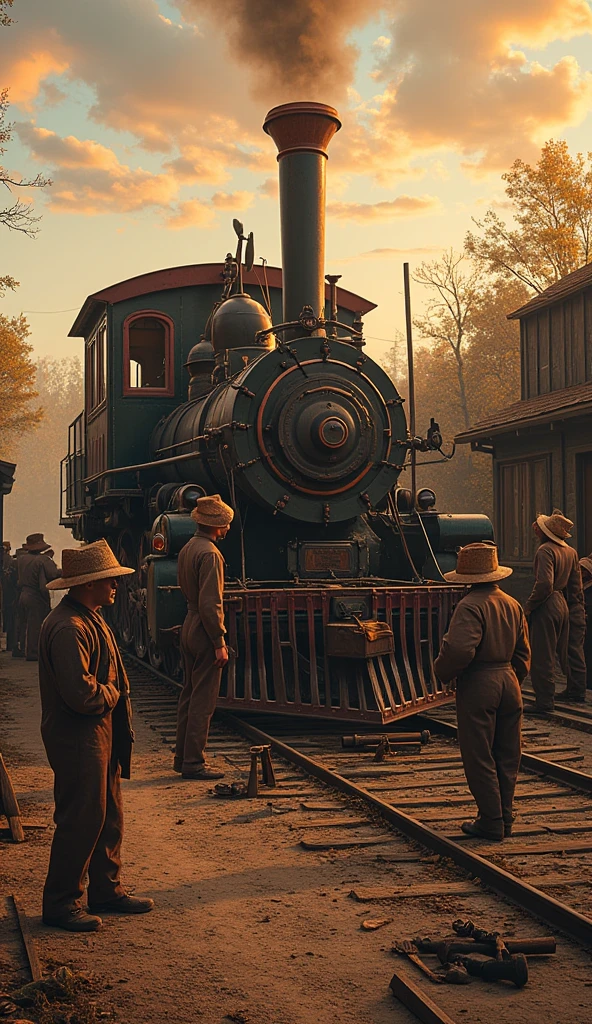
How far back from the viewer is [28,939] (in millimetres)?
4039

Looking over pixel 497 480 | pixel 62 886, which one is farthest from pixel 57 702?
pixel 497 480

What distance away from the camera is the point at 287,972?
149 inches

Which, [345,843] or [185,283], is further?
[185,283]

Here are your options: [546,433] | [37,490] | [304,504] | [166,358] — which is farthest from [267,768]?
[37,490]

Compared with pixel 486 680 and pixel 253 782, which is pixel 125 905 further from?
pixel 486 680

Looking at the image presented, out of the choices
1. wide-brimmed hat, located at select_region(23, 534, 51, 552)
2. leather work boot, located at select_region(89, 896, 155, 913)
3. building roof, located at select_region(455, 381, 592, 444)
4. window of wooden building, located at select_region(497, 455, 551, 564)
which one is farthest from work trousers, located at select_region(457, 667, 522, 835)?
window of wooden building, located at select_region(497, 455, 551, 564)

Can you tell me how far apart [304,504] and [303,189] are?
2718 millimetres

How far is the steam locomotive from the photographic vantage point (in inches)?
322

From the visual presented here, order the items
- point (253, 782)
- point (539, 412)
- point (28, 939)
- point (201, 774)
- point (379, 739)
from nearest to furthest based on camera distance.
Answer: point (28, 939) < point (253, 782) < point (201, 774) < point (379, 739) < point (539, 412)

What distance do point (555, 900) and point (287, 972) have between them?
1135 millimetres

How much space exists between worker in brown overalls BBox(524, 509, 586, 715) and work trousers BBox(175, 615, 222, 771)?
3453mm

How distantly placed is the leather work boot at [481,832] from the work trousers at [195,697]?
81.4 inches

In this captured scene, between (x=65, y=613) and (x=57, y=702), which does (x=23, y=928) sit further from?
(x=65, y=613)

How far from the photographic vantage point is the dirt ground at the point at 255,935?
3.51 meters
